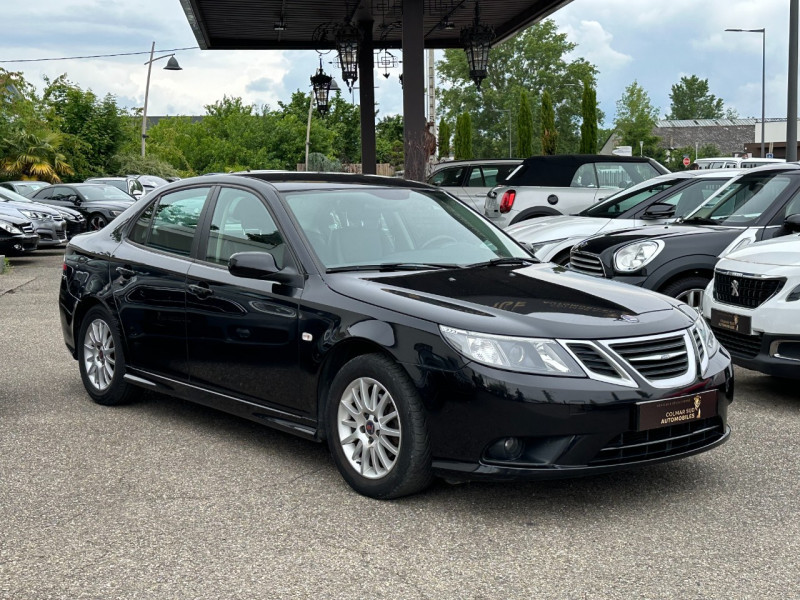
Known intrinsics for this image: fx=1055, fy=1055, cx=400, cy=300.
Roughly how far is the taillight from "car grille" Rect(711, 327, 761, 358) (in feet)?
27.5

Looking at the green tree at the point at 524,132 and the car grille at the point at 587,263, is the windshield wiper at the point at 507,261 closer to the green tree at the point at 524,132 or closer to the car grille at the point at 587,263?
the car grille at the point at 587,263

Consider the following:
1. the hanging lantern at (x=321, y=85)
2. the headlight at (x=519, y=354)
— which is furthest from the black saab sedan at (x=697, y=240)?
the hanging lantern at (x=321, y=85)

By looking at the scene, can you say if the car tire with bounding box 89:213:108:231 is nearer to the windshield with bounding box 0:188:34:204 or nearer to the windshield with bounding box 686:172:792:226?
the windshield with bounding box 0:188:34:204

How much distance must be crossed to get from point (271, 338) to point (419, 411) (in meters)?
1.12

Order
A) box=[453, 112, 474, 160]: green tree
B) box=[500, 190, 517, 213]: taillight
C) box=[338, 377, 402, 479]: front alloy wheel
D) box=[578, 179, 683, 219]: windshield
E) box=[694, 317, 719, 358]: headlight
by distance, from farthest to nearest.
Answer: box=[453, 112, 474, 160]: green tree < box=[500, 190, 517, 213]: taillight < box=[578, 179, 683, 219]: windshield < box=[694, 317, 719, 358]: headlight < box=[338, 377, 402, 479]: front alloy wheel

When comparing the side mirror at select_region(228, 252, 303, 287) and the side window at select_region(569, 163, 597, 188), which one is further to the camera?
the side window at select_region(569, 163, 597, 188)

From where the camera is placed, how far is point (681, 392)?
469 cm

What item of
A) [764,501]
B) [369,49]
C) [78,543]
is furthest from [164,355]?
[369,49]

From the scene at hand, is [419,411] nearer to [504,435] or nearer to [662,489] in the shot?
[504,435]

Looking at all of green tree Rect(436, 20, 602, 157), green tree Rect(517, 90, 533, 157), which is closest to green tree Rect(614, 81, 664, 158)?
green tree Rect(436, 20, 602, 157)

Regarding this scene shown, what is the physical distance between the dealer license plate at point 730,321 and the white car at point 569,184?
8135mm

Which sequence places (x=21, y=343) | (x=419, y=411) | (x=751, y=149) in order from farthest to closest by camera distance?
(x=751, y=149), (x=21, y=343), (x=419, y=411)

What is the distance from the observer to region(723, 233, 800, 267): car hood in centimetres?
696

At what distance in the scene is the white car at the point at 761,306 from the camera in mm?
6719
